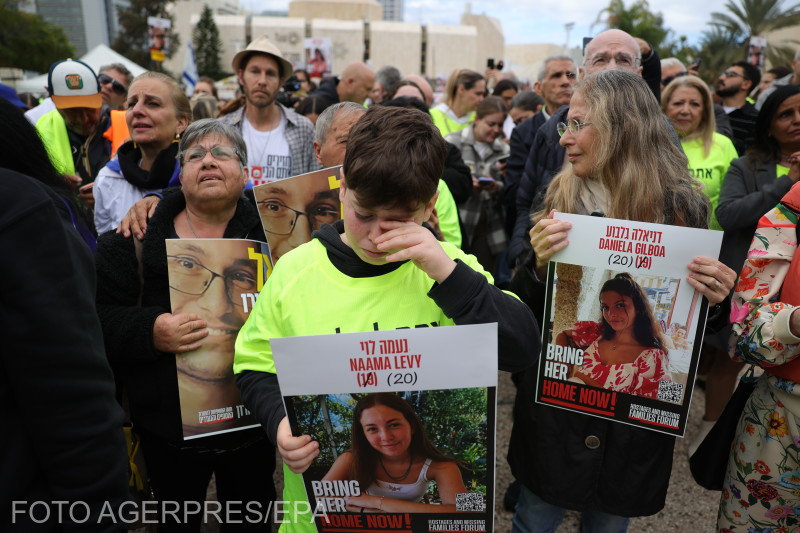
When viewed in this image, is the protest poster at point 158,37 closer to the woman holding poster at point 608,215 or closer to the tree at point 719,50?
the woman holding poster at point 608,215

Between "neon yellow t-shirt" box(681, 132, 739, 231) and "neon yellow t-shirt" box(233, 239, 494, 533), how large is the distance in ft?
9.45

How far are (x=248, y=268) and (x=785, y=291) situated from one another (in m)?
1.90

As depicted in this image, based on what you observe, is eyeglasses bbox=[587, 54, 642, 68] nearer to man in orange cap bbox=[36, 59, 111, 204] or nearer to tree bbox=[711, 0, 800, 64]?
man in orange cap bbox=[36, 59, 111, 204]

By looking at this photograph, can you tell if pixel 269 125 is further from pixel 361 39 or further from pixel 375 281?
pixel 361 39

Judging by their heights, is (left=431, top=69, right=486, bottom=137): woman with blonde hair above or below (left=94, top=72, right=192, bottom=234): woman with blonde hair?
above

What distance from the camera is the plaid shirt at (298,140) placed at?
3754 mm

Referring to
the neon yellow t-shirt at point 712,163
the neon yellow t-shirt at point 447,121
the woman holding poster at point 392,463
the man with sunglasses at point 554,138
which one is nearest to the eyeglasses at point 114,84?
the neon yellow t-shirt at point 447,121

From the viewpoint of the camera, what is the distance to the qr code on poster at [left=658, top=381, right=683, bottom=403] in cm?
180

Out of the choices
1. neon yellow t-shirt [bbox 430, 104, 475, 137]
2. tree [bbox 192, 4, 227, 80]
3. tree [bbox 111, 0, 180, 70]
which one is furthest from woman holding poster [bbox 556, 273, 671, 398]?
tree [bbox 192, 4, 227, 80]

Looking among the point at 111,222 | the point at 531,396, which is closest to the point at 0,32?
the point at 111,222

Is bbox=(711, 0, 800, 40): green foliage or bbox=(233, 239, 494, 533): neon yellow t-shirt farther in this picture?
bbox=(711, 0, 800, 40): green foliage

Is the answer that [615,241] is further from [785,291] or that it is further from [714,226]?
[714,226]

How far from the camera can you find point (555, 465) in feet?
6.81

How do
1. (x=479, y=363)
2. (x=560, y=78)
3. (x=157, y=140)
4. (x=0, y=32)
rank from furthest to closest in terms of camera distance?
1. (x=0, y=32)
2. (x=560, y=78)
3. (x=157, y=140)
4. (x=479, y=363)
